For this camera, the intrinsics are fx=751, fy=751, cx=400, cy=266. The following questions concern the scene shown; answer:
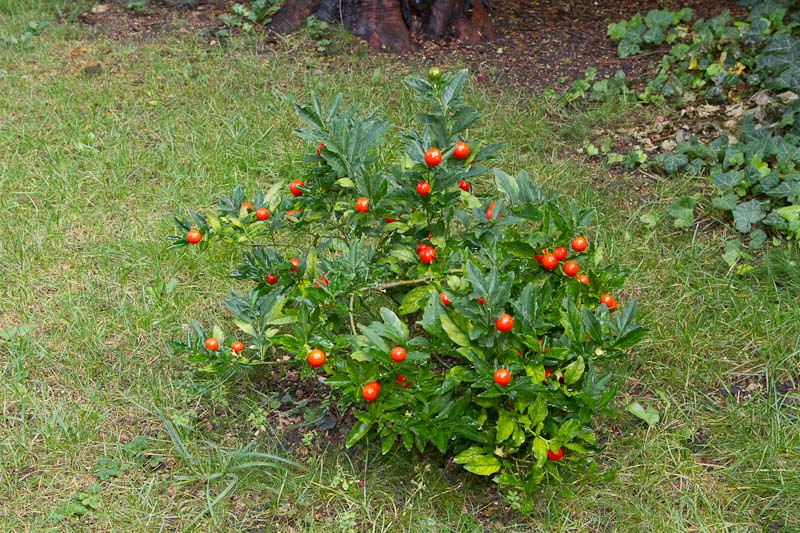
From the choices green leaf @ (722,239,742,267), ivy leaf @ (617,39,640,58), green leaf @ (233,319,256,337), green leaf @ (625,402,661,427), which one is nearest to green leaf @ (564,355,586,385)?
green leaf @ (625,402,661,427)

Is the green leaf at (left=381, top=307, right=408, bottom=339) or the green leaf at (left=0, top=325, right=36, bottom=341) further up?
the green leaf at (left=381, top=307, right=408, bottom=339)

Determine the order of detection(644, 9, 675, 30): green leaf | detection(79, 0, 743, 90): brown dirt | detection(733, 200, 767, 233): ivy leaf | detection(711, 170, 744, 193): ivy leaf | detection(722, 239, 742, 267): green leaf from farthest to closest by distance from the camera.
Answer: detection(644, 9, 675, 30): green leaf → detection(79, 0, 743, 90): brown dirt → detection(711, 170, 744, 193): ivy leaf → detection(733, 200, 767, 233): ivy leaf → detection(722, 239, 742, 267): green leaf

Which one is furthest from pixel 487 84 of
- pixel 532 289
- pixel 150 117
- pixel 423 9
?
pixel 532 289

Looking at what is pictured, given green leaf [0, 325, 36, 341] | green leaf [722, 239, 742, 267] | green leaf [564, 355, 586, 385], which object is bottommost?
green leaf [722, 239, 742, 267]

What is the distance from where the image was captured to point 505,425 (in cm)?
211

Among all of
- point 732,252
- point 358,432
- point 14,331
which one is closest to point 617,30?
point 732,252

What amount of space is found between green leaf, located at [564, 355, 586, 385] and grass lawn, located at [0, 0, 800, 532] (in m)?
0.36

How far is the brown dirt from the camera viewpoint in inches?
185

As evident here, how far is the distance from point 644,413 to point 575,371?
0.50m

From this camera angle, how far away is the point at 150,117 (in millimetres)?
4406

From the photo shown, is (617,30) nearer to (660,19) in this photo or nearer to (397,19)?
(660,19)

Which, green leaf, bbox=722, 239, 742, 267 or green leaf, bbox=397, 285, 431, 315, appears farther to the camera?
green leaf, bbox=722, 239, 742, 267

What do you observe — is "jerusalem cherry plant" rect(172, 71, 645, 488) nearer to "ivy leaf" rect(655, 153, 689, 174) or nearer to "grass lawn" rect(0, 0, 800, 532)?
"grass lawn" rect(0, 0, 800, 532)

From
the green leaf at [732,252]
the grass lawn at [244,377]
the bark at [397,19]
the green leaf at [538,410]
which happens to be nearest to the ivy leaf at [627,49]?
the grass lawn at [244,377]
